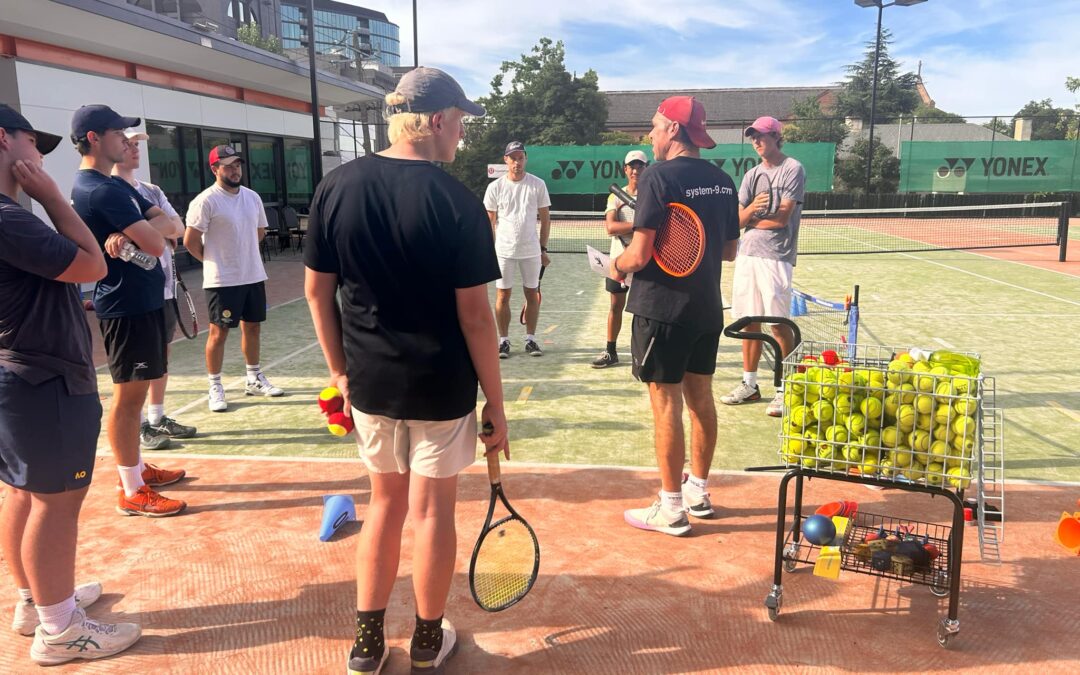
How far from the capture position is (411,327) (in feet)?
8.11

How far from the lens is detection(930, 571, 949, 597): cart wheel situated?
296 cm

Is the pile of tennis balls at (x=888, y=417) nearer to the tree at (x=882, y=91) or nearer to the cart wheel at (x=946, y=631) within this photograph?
the cart wheel at (x=946, y=631)

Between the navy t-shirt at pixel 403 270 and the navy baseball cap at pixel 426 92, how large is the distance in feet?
0.65

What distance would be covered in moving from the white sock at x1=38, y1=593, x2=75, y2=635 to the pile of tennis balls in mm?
2868

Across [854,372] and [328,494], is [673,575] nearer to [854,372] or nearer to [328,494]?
[854,372]

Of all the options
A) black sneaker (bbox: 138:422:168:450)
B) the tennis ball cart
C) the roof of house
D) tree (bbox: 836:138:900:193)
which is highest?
the roof of house

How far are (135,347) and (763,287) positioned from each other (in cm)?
443

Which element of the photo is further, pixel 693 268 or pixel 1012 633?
pixel 693 268

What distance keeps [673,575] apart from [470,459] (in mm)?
1391

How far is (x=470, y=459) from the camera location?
2654 millimetres

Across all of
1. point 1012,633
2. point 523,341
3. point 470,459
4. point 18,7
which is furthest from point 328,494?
point 18,7

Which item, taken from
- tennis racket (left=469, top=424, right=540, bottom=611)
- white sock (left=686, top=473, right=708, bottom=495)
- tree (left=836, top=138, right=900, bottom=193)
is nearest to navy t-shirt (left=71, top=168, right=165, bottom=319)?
tennis racket (left=469, top=424, right=540, bottom=611)

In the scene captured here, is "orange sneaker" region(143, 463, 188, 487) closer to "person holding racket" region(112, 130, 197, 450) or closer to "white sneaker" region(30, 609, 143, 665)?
"person holding racket" region(112, 130, 197, 450)

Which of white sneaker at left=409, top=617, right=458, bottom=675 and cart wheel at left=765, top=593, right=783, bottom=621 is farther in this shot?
cart wheel at left=765, top=593, right=783, bottom=621
